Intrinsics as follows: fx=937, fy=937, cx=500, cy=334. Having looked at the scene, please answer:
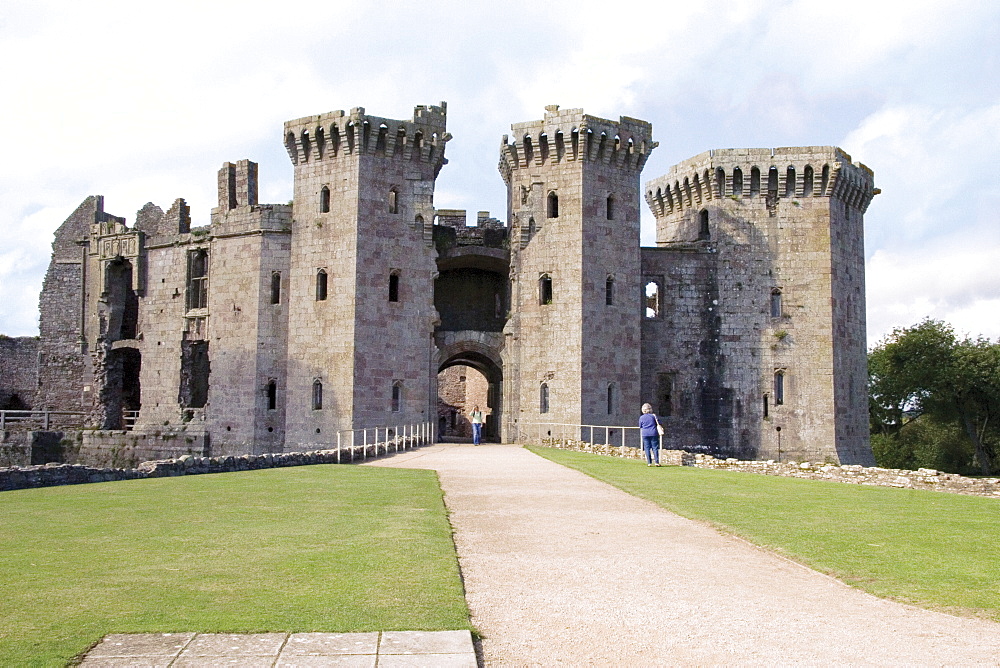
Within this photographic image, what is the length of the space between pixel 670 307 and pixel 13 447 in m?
26.9

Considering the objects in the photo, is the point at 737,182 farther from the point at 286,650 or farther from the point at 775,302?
the point at 286,650

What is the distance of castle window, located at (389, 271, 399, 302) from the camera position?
34094 millimetres

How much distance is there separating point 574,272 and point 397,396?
777 centimetres

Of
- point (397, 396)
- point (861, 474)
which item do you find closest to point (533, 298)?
point (397, 396)

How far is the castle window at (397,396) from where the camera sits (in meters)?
33.4

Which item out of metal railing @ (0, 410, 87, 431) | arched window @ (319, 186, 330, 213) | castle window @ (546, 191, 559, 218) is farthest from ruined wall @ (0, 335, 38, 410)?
castle window @ (546, 191, 559, 218)

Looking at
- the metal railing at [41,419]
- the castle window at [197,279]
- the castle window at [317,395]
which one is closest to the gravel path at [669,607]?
the castle window at [317,395]

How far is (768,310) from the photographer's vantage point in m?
36.1

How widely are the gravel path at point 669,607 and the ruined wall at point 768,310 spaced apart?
83.9 feet

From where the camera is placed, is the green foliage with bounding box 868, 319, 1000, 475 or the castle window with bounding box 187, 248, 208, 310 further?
the green foliage with bounding box 868, 319, 1000, 475

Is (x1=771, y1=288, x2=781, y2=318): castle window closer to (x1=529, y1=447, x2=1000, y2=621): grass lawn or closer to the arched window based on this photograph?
the arched window

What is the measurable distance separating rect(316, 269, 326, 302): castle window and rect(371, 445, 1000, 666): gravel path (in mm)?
23554

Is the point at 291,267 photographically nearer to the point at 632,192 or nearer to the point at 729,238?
the point at 632,192

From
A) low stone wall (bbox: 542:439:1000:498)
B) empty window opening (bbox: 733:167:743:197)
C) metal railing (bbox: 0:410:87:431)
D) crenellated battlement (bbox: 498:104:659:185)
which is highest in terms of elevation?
crenellated battlement (bbox: 498:104:659:185)
